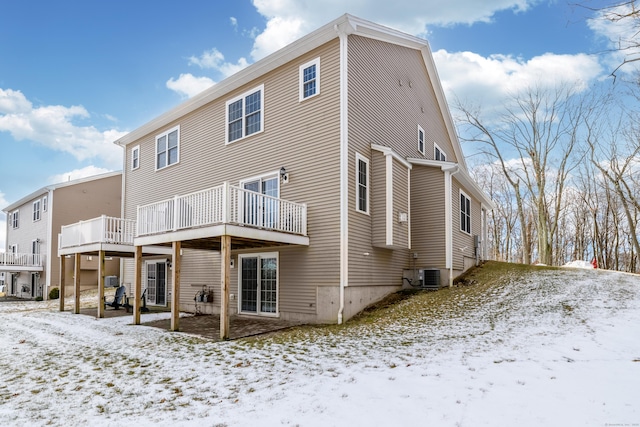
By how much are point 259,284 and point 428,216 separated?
Result: 5.83 meters

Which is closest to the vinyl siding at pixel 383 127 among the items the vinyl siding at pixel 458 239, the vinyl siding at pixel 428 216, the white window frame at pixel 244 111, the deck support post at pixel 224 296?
the vinyl siding at pixel 428 216

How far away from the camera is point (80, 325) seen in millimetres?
11242

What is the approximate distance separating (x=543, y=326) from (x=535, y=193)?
22207mm

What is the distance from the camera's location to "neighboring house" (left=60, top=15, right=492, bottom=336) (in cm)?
1030

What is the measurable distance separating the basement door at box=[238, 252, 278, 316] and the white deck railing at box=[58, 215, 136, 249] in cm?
426

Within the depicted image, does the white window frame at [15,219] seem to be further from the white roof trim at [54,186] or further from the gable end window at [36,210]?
the gable end window at [36,210]

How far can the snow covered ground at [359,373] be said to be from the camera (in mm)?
4117

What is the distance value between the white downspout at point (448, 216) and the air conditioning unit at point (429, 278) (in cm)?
40

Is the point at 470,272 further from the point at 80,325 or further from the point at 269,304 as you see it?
the point at 80,325

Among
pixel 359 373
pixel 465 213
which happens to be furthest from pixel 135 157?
pixel 359 373

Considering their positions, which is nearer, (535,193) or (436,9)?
(436,9)

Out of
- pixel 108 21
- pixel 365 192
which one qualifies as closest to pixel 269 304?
pixel 365 192

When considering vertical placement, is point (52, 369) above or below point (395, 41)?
below

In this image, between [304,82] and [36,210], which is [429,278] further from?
[36,210]
